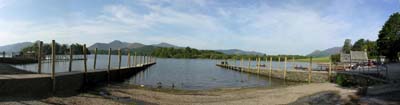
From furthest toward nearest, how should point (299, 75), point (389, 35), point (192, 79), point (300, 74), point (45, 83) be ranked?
point (389, 35) → point (192, 79) → point (299, 75) → point (300, 74) → point (45, 83)

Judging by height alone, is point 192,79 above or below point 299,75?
below

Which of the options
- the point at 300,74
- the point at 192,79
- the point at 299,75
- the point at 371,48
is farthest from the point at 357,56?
the point at 371,48

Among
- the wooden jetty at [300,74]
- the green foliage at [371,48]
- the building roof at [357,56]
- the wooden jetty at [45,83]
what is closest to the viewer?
the wooden jetty at [45,83]

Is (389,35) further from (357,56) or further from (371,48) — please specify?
(371,48)

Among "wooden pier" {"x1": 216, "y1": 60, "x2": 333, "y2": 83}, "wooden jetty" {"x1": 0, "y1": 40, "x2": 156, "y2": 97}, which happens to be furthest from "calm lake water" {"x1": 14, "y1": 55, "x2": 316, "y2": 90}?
"wooden jetty" {"x1": 0, "y1": 40, "x2": 156, "y2": 97}

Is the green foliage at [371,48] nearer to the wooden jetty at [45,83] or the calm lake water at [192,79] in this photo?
the calm lake water at [192,79]

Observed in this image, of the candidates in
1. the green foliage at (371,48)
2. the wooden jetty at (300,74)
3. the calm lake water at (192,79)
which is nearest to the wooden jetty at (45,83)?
the calm lake water at (192,79)

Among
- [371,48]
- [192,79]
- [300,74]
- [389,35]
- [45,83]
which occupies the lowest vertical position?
[192,79]

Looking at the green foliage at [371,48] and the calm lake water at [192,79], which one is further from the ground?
the green foliage at [371,48]

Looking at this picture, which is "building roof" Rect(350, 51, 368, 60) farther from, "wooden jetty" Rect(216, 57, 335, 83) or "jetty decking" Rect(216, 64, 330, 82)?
"jetty decking" Rect(216, 64, 330, 82)

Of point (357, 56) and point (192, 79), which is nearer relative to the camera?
point (357, 56)

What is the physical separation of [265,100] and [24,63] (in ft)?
173

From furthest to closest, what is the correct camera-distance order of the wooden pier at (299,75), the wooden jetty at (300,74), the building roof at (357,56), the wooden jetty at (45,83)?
the wooden pier at (299,75)
the wooden jetty at (300,74)
the building roof at (357,56)
the wooden jetty at (45,83)

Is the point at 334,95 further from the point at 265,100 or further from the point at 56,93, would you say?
the point at 56,93
